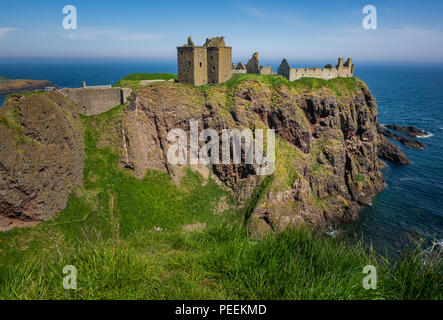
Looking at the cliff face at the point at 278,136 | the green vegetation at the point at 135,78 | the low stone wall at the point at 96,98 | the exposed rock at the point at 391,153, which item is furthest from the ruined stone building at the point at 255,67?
the exposed rock at the point at 391,153

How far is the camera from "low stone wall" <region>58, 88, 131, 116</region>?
42.4 meters

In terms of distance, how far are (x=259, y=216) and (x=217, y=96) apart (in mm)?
23712

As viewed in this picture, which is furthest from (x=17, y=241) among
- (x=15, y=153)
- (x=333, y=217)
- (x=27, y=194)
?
(x=333, y=217)

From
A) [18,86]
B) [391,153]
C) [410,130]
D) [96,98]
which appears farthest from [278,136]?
[18,86]

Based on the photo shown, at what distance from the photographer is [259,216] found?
44125 millimetres

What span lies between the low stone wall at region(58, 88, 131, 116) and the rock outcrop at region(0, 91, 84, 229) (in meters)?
2.26

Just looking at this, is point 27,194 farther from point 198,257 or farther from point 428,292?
point 428,292

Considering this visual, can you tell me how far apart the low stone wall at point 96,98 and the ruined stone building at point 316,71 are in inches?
1361

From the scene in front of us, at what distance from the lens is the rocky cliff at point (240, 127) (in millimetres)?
33000

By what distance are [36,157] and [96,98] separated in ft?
50.4

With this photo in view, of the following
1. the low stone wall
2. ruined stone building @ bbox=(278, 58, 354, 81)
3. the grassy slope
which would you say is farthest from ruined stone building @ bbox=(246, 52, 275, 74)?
the grassy slope

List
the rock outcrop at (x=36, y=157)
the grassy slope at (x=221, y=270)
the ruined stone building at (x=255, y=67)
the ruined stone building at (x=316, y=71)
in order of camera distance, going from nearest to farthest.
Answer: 1. the grassy slope at (x=221, y=270)
2. the rock outcrop at (x=36, y=157)
3. the ruined stone building at (x=255, y=67)
4. the ruined stone building at (x=316, y=71)

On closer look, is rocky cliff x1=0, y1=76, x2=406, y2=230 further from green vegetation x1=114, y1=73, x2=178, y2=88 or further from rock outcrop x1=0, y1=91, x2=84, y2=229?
green vegetation x1=114, y1=73, x2=178, y2=88

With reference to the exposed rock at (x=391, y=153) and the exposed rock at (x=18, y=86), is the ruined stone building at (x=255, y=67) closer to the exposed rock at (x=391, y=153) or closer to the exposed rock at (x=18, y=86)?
the exposed rock at (x=391, y=153)
